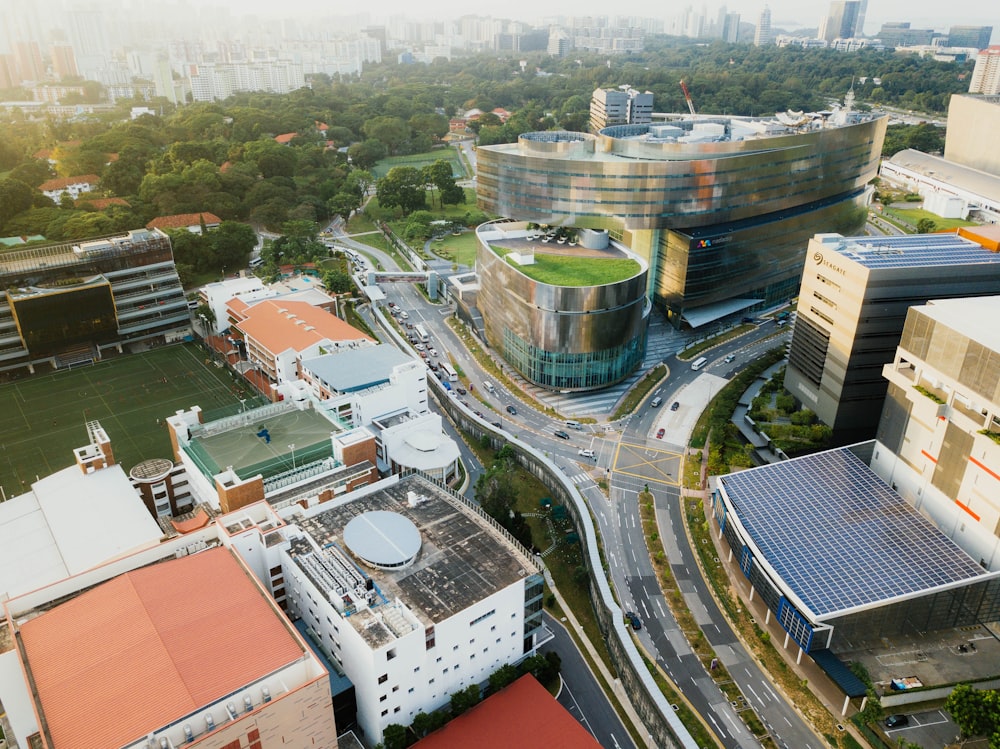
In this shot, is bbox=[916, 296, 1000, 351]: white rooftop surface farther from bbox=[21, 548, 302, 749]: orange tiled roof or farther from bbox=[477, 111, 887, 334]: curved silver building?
bbox=[21, 548, 302, 749]: orange tiled roof

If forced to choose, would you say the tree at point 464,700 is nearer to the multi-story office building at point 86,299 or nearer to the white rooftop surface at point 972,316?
the white rooftop surface at point 972,316

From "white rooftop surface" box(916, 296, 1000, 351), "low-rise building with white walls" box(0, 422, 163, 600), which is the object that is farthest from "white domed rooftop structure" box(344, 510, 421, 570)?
"white rooftop surface" box(916, 296, 1000, 351)

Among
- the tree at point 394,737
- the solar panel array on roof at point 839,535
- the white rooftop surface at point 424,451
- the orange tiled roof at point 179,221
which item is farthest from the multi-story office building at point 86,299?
the solar panel array on roof at point 839,535

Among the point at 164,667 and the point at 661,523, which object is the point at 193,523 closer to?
the point at 164,667

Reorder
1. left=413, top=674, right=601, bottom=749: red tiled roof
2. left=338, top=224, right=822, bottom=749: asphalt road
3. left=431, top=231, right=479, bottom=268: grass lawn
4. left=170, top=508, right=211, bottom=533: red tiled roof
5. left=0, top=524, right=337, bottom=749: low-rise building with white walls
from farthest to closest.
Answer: left=431, top=231, right=479, bottom=268: grass lawn → left=170, top=508, right=211, bottom=533: red tiled roof → left=338, top=224, right=822, bottom=749: asphalt road → left=413, top=674, right=601, bottom=749: red tiled roof → left=0, top=524, right=337, bottom=749: low-rise building with white walls

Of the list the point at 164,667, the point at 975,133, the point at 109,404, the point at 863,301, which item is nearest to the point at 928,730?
the point at 863,301
